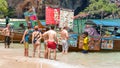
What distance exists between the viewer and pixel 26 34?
18.7 m

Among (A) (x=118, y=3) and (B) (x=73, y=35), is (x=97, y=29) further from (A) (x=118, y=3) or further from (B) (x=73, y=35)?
(A) (x=118, y=3)

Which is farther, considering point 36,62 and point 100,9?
point 100,9

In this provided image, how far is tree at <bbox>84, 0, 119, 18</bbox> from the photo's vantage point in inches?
2694

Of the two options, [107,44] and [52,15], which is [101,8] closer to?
[107,44]

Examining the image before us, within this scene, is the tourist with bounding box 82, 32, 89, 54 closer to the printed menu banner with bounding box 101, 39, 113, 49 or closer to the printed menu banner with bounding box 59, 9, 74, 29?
the printed menu banner with bounding box 59, 9, 74, 29

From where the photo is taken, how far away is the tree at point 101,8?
6843 centimetres

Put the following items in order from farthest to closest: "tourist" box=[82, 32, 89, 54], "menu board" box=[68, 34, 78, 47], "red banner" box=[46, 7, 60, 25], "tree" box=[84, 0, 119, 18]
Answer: "tree" box=[84, 0, 119, 18] → "red banner" box=[46, 7, 60, 25] → "menu board" box=[68, 34, 78, 47] → "tourist" box=[82, 32, 89, 54]

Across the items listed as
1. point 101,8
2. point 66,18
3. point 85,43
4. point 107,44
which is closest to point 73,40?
point 85,43

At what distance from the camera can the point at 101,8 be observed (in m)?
70.9

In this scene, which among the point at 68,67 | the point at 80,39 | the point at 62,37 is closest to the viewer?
the point at 68,67

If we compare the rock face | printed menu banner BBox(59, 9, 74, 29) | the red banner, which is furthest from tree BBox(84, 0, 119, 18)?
printed menu banner BBox(59, 9, 74, 29)

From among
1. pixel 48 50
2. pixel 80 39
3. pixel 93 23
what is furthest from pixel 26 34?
pixel 93 23

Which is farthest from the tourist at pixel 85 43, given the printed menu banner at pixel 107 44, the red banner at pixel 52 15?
the red banner at pixel 52 15

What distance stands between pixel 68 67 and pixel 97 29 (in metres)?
13.5
